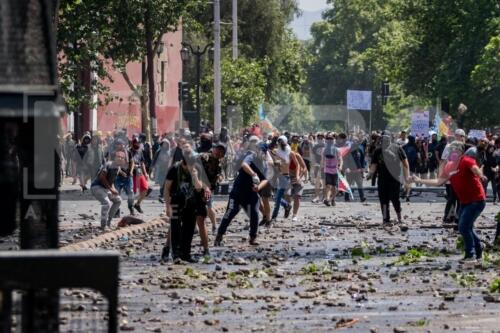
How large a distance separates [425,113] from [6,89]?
53143 millimetres

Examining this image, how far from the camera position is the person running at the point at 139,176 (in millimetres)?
31734

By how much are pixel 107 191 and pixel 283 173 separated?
4502mm

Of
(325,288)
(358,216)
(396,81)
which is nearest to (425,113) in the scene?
(396,81)

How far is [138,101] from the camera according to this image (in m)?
73.2

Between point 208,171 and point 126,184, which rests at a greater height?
point 208,171

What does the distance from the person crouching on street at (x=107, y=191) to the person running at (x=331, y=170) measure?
1008cm

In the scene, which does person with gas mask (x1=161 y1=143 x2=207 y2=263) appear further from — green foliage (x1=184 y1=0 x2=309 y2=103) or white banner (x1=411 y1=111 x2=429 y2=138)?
green foliage (x1=184 y1=0 x2=309 y2=103)

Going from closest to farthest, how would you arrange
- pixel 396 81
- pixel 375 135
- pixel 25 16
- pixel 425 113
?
pixel 25 16 < pixel 375 135 < pixel 425 113 < pixel 396 81

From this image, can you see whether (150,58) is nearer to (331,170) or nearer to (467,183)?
(331,170)

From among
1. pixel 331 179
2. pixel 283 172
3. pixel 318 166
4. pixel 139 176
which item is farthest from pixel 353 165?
pixel 283 172

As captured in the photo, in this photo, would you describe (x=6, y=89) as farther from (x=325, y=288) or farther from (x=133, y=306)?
(x=325, y=288)

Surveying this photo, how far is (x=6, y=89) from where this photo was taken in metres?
8.38

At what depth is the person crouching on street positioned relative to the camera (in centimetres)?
2703

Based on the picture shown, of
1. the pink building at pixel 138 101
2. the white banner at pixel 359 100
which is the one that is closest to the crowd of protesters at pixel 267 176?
the pink building at pixel 138 101
